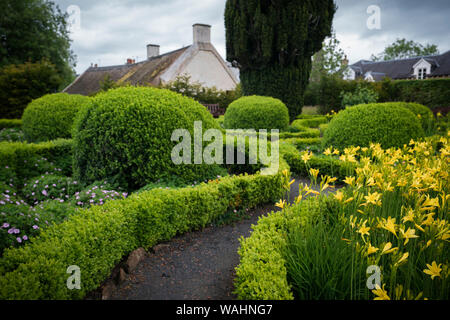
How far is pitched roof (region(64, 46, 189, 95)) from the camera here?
24.8 metres

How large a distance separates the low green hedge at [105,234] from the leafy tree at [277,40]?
39.5 feet

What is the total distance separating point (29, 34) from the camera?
→ 24891 mm

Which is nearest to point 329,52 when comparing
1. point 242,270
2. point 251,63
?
point 251,63

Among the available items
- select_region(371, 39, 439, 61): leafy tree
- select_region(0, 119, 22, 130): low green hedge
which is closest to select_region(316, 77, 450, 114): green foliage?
select_region(0, 119, 22, 130): low green hedge

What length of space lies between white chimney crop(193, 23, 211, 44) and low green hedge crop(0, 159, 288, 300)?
74.7 ft

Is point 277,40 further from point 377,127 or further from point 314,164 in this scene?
point 314,164

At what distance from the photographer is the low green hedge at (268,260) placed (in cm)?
229

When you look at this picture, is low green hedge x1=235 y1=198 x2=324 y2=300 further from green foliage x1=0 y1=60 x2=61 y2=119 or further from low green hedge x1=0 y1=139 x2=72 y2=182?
green foliage x1=0 y1=60 x2=61 y2=119

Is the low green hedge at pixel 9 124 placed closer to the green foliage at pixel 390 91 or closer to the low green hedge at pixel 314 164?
the low green hedge at pixel 314 164

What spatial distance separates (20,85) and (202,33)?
14.3 metres

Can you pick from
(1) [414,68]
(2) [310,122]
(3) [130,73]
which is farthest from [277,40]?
(1) [414,68]

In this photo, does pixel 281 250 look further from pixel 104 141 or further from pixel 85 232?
pixel 104 141

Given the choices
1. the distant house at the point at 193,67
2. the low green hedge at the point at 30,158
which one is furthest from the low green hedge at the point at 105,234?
the distant house at the point at 193,67
